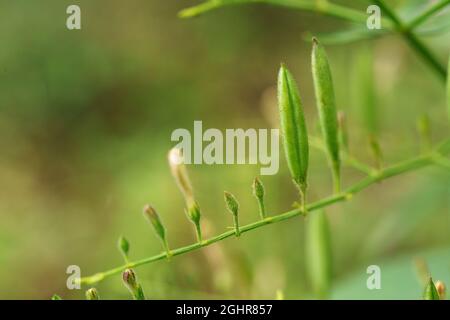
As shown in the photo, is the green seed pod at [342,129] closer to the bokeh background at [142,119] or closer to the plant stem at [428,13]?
the plant stem at [428,13]

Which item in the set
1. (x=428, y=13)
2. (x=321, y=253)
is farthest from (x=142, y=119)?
(x=428, y=13)

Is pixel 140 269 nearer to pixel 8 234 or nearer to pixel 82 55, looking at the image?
pixel 8 234

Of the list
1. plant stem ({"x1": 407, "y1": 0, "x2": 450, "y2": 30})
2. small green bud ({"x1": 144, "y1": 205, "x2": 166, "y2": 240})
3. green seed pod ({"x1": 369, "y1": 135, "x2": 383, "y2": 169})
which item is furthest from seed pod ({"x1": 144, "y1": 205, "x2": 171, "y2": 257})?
plant stem ({"x1": 407, "y1": 0, "x2": 450, "y2": 30})

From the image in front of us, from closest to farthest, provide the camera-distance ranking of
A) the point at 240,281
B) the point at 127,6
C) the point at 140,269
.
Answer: the point at 240,281 < the point at 140,269 < the point at 127,6

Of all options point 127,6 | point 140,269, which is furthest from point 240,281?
point 127,6

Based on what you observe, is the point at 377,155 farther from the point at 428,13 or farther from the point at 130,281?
the point at 130,281

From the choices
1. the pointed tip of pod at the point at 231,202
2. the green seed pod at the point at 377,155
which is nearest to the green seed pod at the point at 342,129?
the green seed pod at the point at 377,155
